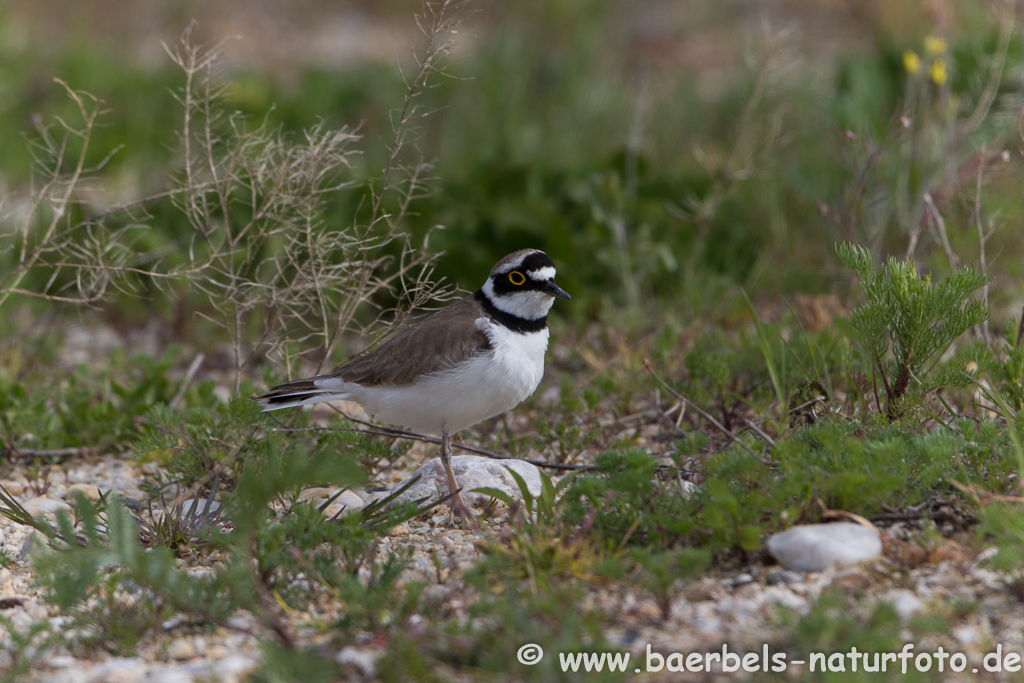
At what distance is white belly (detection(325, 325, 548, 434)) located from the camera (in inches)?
157

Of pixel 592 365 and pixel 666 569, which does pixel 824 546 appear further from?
pixel 592 365

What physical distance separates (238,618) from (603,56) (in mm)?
8247

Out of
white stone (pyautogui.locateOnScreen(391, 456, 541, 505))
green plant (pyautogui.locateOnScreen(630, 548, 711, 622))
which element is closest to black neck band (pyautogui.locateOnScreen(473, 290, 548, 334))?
white stone (pyautogui.locateOnScreen(391, 456, 541, 505))

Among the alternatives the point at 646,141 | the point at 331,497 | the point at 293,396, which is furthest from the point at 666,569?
the point at 646,141

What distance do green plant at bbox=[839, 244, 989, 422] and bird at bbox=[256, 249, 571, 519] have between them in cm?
120

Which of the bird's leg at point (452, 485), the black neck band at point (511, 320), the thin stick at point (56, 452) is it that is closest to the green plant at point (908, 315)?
the black neck band at point (511, 320)

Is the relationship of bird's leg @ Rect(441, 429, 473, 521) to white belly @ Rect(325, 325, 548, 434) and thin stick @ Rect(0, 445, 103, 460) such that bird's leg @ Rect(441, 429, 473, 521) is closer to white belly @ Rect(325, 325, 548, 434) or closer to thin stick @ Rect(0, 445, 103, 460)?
white belly @ Rect(325, 325, 548, 434)

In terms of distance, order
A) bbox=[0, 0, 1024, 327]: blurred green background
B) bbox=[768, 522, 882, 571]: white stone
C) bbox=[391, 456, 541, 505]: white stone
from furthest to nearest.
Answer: bbox=[0, 0, 1024, 327]: blurred green background → bbox=[391, 456, 541, 505]: white stone → bbox=[768, 522, 882, 571]: white stone

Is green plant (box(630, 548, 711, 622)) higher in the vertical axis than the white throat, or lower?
lower

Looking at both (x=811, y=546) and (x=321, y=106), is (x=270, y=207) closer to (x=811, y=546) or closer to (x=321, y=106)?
(x=811, y=546)

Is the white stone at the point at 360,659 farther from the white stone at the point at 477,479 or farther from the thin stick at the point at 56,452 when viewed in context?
the thin stick at the point at 56,452

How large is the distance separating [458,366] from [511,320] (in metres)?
0.33

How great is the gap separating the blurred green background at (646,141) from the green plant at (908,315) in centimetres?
94

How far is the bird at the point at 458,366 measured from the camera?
158 inches
